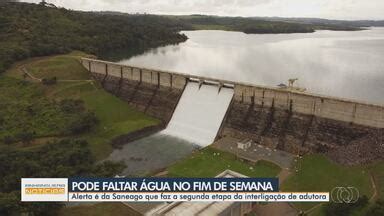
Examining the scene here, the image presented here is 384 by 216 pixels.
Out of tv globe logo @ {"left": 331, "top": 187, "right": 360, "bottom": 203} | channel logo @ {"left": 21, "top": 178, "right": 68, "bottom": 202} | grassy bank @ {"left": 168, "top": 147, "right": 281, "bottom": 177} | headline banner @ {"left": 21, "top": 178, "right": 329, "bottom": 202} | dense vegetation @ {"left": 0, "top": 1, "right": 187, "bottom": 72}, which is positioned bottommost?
grassy bank @ {"left": 168, "top": 147, "right": 281, "bottom": 177}

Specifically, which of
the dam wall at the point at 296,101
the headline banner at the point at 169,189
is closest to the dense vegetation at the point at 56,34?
the dam wall at the point at 296,101

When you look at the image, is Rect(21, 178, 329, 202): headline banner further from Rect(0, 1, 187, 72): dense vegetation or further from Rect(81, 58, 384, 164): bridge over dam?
Rect(0, 1, 187, 72): dense vegetation

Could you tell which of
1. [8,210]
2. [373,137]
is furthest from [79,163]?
[373,137]

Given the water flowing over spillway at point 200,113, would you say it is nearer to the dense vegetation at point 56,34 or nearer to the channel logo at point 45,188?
the channel logo at point 45,188

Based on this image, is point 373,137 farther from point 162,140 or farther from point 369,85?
point 369,85

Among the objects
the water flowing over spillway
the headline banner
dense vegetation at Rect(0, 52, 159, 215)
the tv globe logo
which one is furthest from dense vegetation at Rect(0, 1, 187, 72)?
the tv globe logo

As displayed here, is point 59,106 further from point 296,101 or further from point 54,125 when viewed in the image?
point 296,101
